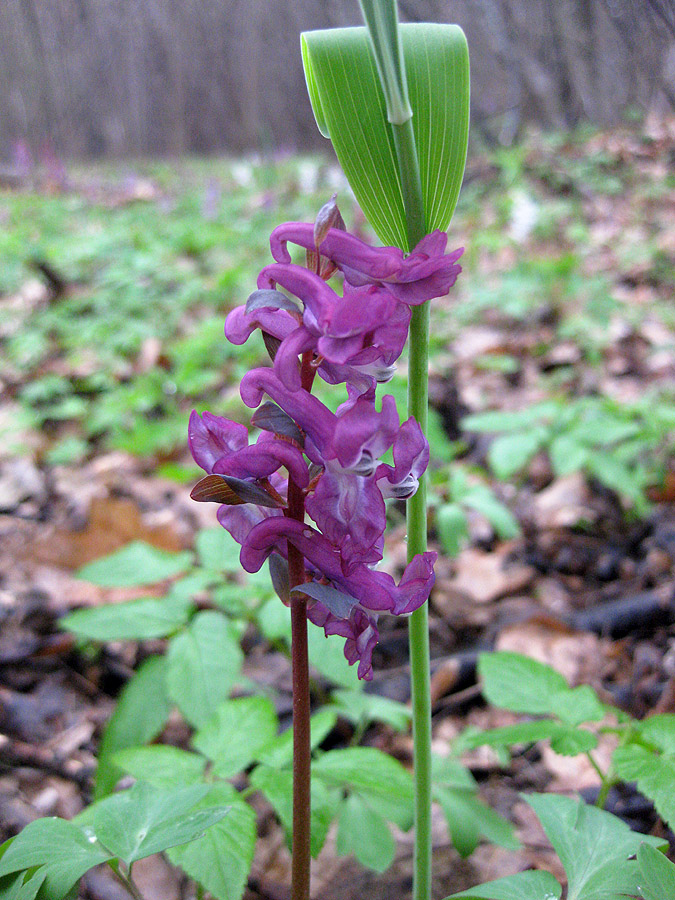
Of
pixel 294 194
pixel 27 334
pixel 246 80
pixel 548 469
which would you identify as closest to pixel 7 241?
pixel 27 334

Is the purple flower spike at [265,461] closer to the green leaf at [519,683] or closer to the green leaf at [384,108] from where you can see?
the green leaf at [384,108]

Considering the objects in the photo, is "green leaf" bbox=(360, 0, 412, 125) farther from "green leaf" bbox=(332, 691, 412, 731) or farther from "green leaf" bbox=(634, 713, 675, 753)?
"green leaf" bbox=(332, 691, 412, 731)

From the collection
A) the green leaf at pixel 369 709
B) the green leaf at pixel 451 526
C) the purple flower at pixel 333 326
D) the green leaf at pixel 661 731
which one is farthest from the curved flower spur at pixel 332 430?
the green leaf at pixel 451 526

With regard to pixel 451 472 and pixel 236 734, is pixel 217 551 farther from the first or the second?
pixel 451 472

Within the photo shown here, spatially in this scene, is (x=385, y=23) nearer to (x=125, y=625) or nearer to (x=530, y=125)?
(x=125, y=625)

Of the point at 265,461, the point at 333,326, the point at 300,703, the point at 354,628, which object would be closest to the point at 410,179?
the point at 333,326

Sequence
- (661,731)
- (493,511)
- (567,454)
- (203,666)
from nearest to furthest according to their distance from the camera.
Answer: (661,731), (203,666), (493,511), (567,454)
